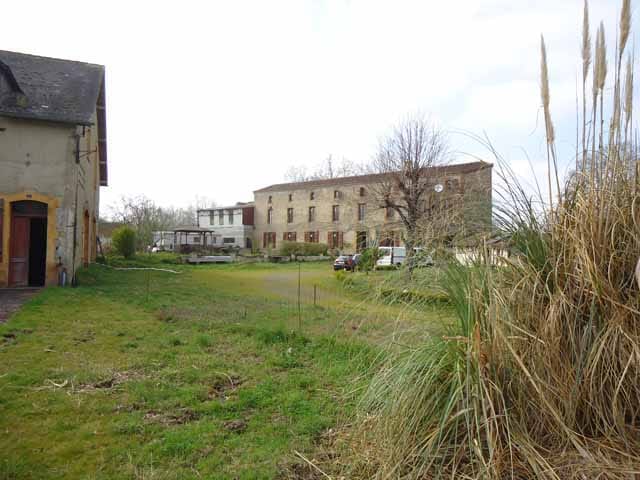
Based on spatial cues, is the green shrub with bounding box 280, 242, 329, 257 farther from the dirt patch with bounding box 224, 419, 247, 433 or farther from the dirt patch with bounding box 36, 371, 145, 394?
the dirt patch with bounding box 224, 419, 247, 433

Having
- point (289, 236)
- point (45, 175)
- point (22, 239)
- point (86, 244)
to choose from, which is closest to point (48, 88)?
point (45, 175)

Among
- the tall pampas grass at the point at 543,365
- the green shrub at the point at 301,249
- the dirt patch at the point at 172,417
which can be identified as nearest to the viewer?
the tall pampas grass at the point at 543,365

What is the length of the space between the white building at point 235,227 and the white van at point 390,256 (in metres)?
38.6

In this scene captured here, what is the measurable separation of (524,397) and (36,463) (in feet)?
8.39

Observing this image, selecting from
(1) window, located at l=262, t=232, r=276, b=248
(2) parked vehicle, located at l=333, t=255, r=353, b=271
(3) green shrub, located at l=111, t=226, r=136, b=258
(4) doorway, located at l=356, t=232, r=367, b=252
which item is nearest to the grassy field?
(4) doorway, located at l=356, t=232, r=367, b=252

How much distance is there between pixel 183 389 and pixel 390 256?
202cm

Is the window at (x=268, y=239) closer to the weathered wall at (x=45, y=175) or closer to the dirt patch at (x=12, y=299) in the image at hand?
the weathered wall at (x=45, y=175)

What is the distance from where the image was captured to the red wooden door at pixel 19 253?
9.98 meters

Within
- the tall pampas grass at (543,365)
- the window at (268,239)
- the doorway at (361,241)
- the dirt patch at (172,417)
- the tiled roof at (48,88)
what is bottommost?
the dirt patch at (172,417)

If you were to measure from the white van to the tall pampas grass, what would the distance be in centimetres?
60

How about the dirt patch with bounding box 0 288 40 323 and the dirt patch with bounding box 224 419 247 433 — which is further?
the dirt patch with bounding box 0 288 40 323

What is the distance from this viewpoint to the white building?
41.7 m

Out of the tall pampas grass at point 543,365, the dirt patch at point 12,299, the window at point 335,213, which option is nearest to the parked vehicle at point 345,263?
the tall pampas grass at point 543,365

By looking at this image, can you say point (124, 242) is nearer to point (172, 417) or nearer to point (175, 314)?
point (175, 314)
